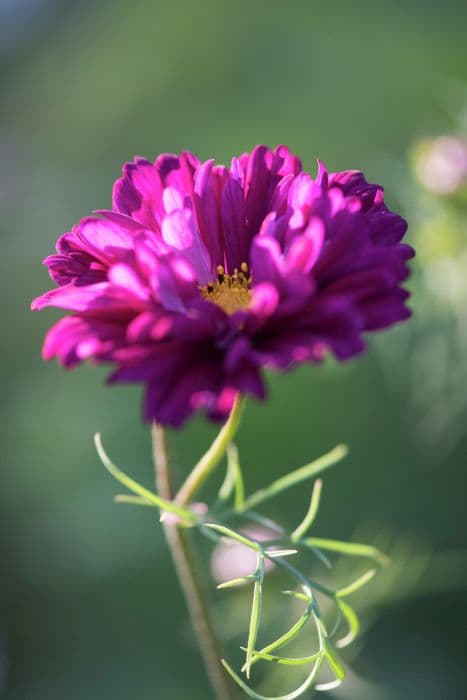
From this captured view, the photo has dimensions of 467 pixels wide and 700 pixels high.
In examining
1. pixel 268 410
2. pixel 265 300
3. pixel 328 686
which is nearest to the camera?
pixel 265 300

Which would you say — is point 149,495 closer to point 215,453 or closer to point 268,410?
point 215,453

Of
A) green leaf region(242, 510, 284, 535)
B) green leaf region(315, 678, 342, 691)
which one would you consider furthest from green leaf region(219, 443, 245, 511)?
green leaf region(315, 678, 342, 691)

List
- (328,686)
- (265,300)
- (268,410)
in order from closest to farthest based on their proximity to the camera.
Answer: (265,300) → (328,686) → (268,410)

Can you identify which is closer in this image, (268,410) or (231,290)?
(231,290)

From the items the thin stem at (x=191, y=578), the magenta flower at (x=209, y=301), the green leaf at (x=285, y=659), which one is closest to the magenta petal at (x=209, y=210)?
the magenta flower at (x=209, y=301)

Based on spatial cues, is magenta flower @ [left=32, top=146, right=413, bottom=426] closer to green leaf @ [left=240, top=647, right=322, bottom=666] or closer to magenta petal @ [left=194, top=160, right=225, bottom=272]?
magenta petal @ [left=194, top=160, right=225, bottom=272]

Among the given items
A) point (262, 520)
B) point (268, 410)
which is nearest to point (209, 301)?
point (262, 520)

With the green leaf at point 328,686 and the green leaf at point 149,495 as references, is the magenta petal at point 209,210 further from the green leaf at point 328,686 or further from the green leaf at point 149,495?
the green leaf at point 328,686
